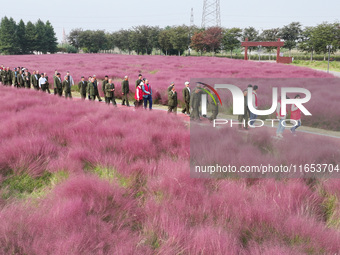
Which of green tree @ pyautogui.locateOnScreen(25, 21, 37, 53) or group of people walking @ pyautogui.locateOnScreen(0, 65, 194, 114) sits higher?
green tree @ pyautogui.locateOnScreen(25, 21, 37, 53)

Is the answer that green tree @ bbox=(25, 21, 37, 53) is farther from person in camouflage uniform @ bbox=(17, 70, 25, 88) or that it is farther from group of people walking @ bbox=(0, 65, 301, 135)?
group of people walking @ bbox=(0, 65, 301, 135)

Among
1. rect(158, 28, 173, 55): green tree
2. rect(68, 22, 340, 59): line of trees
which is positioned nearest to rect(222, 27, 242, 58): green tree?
rect(68, 22, 340, 59): line of trees

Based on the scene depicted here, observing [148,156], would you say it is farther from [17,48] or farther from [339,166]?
[17,48]

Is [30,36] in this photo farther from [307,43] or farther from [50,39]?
[307,43]

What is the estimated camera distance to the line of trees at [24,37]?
249ft

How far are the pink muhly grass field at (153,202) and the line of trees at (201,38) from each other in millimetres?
60892

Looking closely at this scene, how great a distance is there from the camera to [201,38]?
64.1m

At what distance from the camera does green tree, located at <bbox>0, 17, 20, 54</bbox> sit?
247 ft

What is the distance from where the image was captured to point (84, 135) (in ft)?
22.2

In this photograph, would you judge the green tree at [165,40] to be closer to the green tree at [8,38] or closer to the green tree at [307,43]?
the green tree at [307,43]

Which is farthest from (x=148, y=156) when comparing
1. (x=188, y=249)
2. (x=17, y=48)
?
(x=17, y=48)

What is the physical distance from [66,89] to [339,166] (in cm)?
1261

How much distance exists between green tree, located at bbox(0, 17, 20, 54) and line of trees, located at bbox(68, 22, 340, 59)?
17578 mm

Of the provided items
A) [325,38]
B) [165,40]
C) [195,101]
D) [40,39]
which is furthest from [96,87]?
[40,39]
